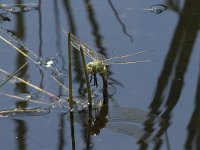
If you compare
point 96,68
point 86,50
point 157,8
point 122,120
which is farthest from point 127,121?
point 157,8

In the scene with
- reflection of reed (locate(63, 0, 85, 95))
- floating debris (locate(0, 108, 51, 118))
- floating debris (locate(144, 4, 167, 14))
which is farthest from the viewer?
floating debris (locate(144, 4, 167, 14))

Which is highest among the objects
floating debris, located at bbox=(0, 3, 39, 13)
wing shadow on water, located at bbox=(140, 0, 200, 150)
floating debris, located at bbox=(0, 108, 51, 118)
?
floating debris, located at bbox=(0, 3, 39, 13)

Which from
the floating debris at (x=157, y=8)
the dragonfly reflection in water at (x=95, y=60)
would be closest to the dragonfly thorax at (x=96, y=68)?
the dragonfly reflection in water at (x=95, y=60)

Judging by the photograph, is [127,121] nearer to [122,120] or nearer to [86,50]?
[122,120]

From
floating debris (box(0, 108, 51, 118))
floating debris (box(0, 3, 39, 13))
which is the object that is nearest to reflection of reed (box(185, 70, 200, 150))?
floating debris (box(0, 108, 51, 118))

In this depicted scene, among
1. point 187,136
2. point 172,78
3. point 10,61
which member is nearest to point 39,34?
point 10,61

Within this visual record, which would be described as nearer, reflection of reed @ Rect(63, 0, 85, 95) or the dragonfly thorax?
the dragonfly thorax

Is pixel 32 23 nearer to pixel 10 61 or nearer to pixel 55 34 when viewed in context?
pixel 55 34

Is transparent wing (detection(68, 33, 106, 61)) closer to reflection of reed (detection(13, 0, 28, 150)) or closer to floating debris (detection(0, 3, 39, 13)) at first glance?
reflection of reed (detection(13, 0, 28, 150))
